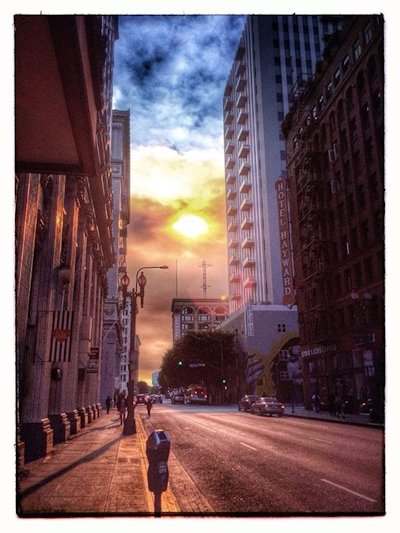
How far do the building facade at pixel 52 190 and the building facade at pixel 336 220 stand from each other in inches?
622

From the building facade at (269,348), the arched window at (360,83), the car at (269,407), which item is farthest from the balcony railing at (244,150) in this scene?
the car at (269,407)

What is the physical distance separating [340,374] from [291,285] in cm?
1233

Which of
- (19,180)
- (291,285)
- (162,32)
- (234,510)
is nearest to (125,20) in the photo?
(162,32)

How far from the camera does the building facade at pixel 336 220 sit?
92.6 feet

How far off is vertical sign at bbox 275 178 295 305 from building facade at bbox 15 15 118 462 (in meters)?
26.0

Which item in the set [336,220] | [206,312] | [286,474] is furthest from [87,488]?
[206,312]

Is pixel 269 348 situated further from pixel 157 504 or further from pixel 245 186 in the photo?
pixel 157 504

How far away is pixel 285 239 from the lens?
46.4 meters

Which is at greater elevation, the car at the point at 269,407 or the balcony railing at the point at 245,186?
the balcony railing at the point at 245,186

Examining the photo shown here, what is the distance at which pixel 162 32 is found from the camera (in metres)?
8.21

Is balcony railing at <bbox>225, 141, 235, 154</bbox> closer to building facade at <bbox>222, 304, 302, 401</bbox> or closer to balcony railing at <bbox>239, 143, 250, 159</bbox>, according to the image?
balcony railing at <bbox>239, 143, 250, 159</bbox>

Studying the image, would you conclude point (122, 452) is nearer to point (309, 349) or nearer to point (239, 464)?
point (239, 464)

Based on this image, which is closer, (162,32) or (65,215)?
(162,32)

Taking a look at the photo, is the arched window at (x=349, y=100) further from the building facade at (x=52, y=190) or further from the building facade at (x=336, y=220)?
the building facade at (x=52, y=190)
